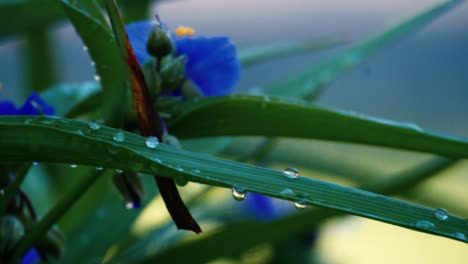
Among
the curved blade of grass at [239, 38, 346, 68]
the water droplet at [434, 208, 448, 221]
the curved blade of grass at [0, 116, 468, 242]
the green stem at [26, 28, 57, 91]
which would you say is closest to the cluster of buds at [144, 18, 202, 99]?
the curved blade of grass at [0, 116, 468, 242]

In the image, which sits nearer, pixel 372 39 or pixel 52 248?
pixel 52 248

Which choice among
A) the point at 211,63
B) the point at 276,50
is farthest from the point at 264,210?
the point at 211,63

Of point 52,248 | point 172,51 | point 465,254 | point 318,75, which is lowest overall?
point 52,248

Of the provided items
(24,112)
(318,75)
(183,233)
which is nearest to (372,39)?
(318,75)

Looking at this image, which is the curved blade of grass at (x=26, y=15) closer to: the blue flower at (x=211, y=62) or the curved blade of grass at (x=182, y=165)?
the blue flower at (x=211, y=62)

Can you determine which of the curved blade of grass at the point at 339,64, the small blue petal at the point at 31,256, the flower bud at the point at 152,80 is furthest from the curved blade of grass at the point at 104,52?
the curved blade of grass at the point at 339,64

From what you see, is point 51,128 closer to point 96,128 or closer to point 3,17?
point 96,128

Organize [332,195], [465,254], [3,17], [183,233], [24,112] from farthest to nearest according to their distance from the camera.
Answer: [465,254] < [3,17] < [183,233] < [24,112] < [332,195]

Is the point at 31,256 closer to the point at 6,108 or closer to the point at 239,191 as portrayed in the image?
the point at 6,108
